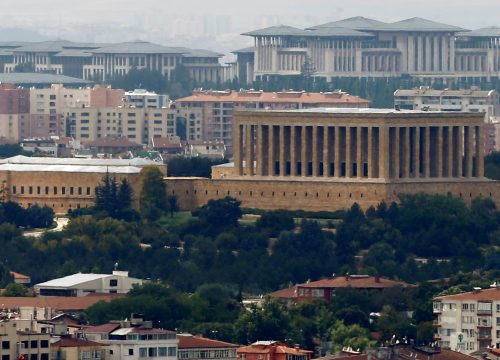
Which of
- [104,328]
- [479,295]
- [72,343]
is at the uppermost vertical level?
[72,343]

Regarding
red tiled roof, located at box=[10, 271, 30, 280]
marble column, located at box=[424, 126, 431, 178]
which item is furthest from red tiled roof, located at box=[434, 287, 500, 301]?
marble column, located at box=[424, 126, 431, 178]

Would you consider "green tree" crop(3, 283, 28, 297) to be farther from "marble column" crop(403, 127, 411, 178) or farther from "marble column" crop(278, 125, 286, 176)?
"marble column" crop(403, 127, 411, 178)

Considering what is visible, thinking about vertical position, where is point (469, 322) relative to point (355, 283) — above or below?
above

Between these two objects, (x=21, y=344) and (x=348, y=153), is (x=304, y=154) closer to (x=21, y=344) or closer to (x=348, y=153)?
(x=348, y=153)

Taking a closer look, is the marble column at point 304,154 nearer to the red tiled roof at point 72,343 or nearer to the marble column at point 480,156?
the marble column at point 480,156

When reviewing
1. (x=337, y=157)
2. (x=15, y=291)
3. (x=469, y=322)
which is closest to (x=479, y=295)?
(x=469, y=322)

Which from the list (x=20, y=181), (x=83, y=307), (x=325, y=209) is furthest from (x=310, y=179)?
(x=83, y=307)

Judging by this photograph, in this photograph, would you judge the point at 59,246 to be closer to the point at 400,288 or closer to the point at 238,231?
the point at 238,231

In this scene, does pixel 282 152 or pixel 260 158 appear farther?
pixel 282 152

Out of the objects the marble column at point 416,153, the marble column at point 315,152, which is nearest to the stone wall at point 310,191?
the marble column at point 416,153
